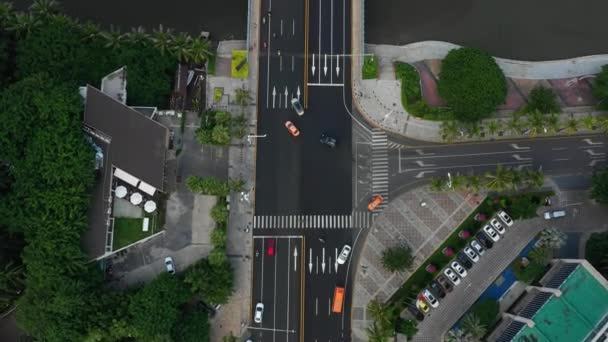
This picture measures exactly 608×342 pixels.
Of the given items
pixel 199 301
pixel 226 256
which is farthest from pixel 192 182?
pixel 199 301

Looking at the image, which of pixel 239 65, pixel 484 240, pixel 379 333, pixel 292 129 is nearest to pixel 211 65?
pixel 239 65

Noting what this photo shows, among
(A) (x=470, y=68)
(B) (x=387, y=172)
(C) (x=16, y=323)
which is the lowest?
(C) (x=16, y=323)

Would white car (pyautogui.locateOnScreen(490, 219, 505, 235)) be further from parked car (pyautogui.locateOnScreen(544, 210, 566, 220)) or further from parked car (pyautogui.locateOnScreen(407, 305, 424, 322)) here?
parked car (pyautogui.locateOnScreen(407, 305, 424, 322))

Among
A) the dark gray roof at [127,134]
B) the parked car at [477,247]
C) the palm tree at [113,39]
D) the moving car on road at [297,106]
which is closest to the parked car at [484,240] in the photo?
the parked car at [477,247]

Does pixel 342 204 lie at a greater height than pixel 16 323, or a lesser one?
greater

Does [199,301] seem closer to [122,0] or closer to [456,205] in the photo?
[456,205]

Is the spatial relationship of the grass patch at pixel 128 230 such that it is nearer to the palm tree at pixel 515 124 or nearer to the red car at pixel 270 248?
the red car at pixel 270 248
